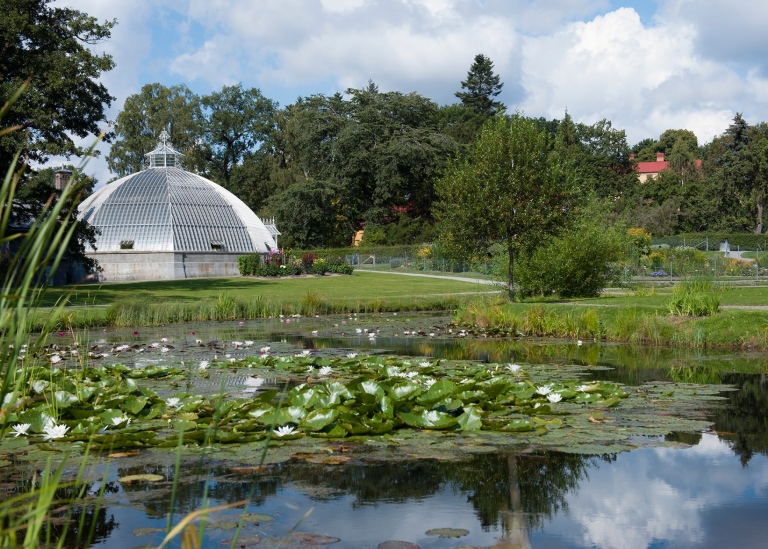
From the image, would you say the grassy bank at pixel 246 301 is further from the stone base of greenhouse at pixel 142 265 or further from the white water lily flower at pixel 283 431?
the stone base of greenhouse at pixel 142 265

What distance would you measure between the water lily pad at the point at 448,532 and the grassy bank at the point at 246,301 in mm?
8152

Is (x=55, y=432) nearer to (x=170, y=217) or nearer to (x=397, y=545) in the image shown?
(x=397, y=545)

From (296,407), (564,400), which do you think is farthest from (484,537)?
(564,400)

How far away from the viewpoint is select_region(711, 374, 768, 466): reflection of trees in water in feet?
23.3

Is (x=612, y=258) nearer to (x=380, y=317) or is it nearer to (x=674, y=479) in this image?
(x=380, y=317)

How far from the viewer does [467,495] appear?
5602mm

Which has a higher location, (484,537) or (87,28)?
(87,28)

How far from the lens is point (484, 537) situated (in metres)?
4.75

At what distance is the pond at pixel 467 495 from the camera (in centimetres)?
480

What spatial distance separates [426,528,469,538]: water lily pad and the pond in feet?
0.04

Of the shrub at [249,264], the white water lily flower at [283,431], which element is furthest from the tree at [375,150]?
the white water lily flower at [283,431]

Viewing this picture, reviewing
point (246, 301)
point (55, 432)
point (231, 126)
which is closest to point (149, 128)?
point (231, 126)

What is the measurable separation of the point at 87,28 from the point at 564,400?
27.7 m

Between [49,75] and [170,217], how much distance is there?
2326 cm
